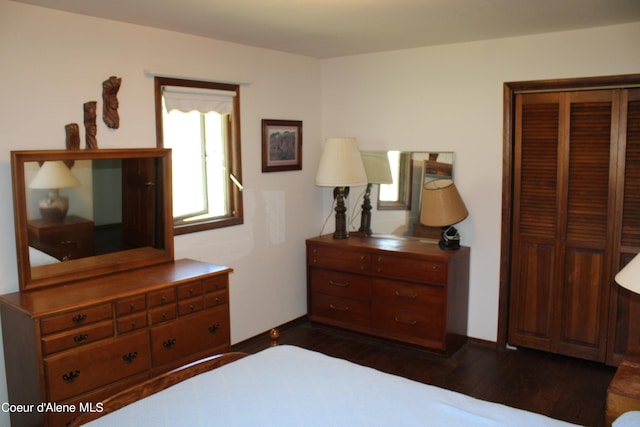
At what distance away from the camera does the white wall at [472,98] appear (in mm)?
3707

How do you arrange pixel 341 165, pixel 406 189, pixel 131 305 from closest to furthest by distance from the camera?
pixel 131 305 < pixel 341 165 < pixel 406 189

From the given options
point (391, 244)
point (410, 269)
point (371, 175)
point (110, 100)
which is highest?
point (110, 100)

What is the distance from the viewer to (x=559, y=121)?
3.85m

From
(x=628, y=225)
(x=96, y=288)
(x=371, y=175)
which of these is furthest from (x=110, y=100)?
(x=628, y=225)

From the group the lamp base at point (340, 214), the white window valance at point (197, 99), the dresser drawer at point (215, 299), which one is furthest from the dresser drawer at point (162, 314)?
the lamp base at point (340, 214)

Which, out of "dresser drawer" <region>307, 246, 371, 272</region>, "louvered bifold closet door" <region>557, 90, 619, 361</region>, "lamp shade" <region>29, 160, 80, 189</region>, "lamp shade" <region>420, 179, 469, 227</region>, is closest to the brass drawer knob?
"lamp shade" <region>29, 160, 80, 189</region>

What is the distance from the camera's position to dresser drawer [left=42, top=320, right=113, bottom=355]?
2.55 metres

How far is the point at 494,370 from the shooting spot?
3832mm

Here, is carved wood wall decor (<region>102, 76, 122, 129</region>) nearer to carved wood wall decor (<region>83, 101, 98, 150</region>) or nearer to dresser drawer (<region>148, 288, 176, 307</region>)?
carved wood wall decor (<region>83, 101, 98, 150</region>)

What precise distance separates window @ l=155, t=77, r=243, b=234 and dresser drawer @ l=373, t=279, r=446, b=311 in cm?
122

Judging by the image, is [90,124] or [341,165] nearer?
[90,124]

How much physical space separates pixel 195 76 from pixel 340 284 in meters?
1.98

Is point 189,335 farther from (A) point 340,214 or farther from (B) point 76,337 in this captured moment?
(A) point 340,214

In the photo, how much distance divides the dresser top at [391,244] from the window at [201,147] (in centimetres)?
84
